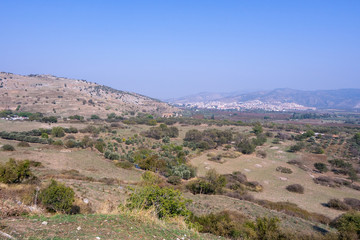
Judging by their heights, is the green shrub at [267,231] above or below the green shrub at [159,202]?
below

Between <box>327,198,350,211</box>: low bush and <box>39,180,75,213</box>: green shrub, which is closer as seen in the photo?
<box>39,180,75,213</box>: green shrub

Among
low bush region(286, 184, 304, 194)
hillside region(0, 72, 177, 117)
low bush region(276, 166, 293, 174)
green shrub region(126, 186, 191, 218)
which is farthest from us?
hillside region(0, 72, 177, 117)

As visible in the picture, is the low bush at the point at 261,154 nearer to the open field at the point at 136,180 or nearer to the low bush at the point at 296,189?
the open field at the point at 136,180

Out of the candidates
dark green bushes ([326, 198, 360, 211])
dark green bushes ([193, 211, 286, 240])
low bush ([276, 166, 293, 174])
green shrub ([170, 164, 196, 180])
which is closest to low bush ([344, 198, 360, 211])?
dark green bushes ([326, 198, 360, 211])

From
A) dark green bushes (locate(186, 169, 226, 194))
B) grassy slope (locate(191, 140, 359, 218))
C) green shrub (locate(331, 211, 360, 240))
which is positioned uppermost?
green shrub (locate(331, 211, 360, 240))

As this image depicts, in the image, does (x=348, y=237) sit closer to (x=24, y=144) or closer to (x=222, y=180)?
(x=222, y=180)

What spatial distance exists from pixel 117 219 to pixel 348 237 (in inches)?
423

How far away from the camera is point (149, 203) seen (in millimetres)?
8742

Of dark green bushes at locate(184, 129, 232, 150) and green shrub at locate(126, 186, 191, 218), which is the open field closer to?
green shrub at locate(126, 186, 191, 218)

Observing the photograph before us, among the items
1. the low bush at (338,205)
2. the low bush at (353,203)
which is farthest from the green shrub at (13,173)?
the low bush at (353,203)

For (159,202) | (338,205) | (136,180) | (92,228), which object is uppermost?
(92,228)

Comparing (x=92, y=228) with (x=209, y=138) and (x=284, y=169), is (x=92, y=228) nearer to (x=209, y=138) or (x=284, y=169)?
(x=284, y=169)

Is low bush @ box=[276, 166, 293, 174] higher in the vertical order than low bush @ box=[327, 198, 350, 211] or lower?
lower

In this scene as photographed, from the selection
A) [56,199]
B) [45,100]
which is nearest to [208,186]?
[56,199]
